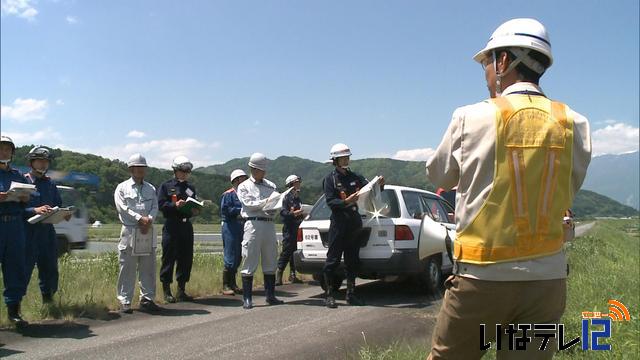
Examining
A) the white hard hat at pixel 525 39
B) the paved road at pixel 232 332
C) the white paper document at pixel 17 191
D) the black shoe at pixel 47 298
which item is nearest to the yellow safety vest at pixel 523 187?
the white hard hat at pixel 525 39

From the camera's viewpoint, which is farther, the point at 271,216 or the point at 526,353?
the point at 271,216

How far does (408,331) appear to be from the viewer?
6.15 m

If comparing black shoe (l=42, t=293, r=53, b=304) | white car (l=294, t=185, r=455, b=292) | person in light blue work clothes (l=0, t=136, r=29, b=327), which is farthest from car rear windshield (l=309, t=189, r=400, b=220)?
person in light blue work clothes (l=0, t=136, r=29, b=327)

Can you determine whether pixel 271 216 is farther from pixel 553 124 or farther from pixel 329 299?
pixel 553 124

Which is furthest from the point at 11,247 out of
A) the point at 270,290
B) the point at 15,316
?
the point at 270,290

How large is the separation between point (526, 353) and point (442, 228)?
0.84 m

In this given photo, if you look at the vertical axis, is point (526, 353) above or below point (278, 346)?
above

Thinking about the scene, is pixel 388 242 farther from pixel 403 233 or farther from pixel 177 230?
pixel 177 230

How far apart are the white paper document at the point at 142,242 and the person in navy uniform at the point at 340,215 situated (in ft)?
8.07

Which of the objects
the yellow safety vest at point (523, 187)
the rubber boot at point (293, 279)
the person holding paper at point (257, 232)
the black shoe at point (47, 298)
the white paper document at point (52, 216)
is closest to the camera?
the yellow safety vest at point (523, 187)

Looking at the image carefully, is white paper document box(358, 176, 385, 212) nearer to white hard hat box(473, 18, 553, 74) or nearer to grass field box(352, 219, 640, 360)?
grass field box(352, 219, 640, 360)

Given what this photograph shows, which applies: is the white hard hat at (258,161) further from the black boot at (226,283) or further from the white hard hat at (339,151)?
the black boot at (226,283)

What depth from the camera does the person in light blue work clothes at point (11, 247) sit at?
6156 millimetres

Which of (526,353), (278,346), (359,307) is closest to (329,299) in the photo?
(359,307)
